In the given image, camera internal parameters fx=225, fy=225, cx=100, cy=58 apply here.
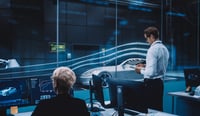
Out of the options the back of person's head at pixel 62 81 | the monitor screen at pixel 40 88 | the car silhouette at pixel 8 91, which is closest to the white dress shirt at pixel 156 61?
the monitor screen at pixel 40 88

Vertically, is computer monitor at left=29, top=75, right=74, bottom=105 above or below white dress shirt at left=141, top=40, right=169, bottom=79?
below

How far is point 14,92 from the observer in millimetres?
2252

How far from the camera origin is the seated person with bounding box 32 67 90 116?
156 cm

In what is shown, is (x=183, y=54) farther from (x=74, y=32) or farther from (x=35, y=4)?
(x=35, y=4)

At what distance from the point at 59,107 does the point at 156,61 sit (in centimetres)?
170

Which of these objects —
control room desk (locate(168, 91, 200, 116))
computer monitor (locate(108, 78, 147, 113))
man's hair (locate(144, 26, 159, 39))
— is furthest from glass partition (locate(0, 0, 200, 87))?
computer monitor (locate(108, 78, 147, 113))

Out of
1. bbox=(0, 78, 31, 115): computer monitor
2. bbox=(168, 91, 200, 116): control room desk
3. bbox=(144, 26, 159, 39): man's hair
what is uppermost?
bbox=(144, 26, 159, 39): man's hair

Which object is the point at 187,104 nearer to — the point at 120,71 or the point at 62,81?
the point at 120,71

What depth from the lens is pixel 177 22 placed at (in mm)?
6469

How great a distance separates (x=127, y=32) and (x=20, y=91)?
4.80 metres

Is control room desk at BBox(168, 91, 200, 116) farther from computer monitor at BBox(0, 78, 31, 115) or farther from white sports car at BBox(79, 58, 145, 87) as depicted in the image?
computer monitor at BBox(0, 78, 31, 115)

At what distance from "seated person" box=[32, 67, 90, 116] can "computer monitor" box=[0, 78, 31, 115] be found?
734mm

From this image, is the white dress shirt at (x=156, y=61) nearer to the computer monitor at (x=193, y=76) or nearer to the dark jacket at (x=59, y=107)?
the computer monitor at (x=193, y=76)

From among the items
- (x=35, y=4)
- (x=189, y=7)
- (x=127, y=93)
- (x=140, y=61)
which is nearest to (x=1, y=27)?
(x=35, y=4)
